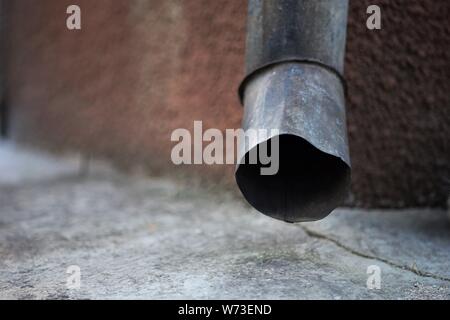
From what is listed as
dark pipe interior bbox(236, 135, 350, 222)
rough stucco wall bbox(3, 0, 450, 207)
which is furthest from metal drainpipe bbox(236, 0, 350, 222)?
rough stucco wall bbox(3, 0, 450, 207)

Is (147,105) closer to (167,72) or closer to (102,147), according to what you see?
(167,72)

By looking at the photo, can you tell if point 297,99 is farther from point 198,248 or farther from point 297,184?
point 198,248

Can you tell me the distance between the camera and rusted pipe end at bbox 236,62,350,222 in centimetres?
112

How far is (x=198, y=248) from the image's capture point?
1350 mm

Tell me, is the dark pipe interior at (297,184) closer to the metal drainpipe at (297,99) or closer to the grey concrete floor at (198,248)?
the metal drainpipe at (297,99)

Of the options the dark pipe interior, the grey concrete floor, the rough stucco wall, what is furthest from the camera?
the rough stucco wall

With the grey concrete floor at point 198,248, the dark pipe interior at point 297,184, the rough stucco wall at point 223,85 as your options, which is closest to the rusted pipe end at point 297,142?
the dark pipe interior at point 297,184

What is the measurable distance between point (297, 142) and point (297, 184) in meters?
0.12

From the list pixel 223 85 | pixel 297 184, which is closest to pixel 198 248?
pixel 297 184

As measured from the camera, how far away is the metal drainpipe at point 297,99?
1.15 metres

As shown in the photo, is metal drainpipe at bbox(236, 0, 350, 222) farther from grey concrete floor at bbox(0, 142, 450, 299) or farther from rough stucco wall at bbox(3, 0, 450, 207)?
rough stucco wall at bbox(3, 0, 450, 207)

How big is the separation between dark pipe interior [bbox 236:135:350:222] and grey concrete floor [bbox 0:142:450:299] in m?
0.13
